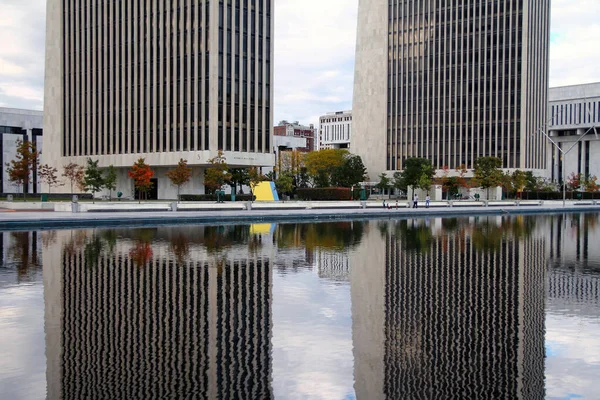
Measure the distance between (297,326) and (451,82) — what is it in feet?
Answer: 330

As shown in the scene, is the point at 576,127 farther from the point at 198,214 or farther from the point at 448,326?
the point at 448,326

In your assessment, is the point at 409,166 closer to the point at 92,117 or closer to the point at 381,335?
the point at 92,117

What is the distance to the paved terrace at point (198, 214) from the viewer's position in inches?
1265

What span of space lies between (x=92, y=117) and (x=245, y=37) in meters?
21.9

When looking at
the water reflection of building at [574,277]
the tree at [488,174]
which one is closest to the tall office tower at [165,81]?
the tree at [488,174]

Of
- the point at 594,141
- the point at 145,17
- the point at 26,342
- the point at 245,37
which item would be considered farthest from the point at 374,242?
the point at 594,141

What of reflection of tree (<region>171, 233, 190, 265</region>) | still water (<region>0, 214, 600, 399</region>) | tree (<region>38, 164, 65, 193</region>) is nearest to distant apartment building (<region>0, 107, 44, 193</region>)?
tree (<region>38, 164, 65, 193</region>)

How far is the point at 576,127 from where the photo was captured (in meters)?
121

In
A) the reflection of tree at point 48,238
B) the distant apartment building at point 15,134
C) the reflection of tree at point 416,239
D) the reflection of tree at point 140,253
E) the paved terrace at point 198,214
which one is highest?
the distant apartment building at point 15,134

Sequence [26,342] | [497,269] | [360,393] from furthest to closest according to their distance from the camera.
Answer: [497,269] → [26,342] → [360,393]

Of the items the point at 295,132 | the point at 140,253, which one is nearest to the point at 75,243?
the point at 140,253

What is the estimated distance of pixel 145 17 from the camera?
7088cm

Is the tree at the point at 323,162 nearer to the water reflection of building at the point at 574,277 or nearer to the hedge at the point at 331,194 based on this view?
the hedge at the point at 331,194

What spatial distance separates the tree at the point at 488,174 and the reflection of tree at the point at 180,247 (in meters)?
54.9
